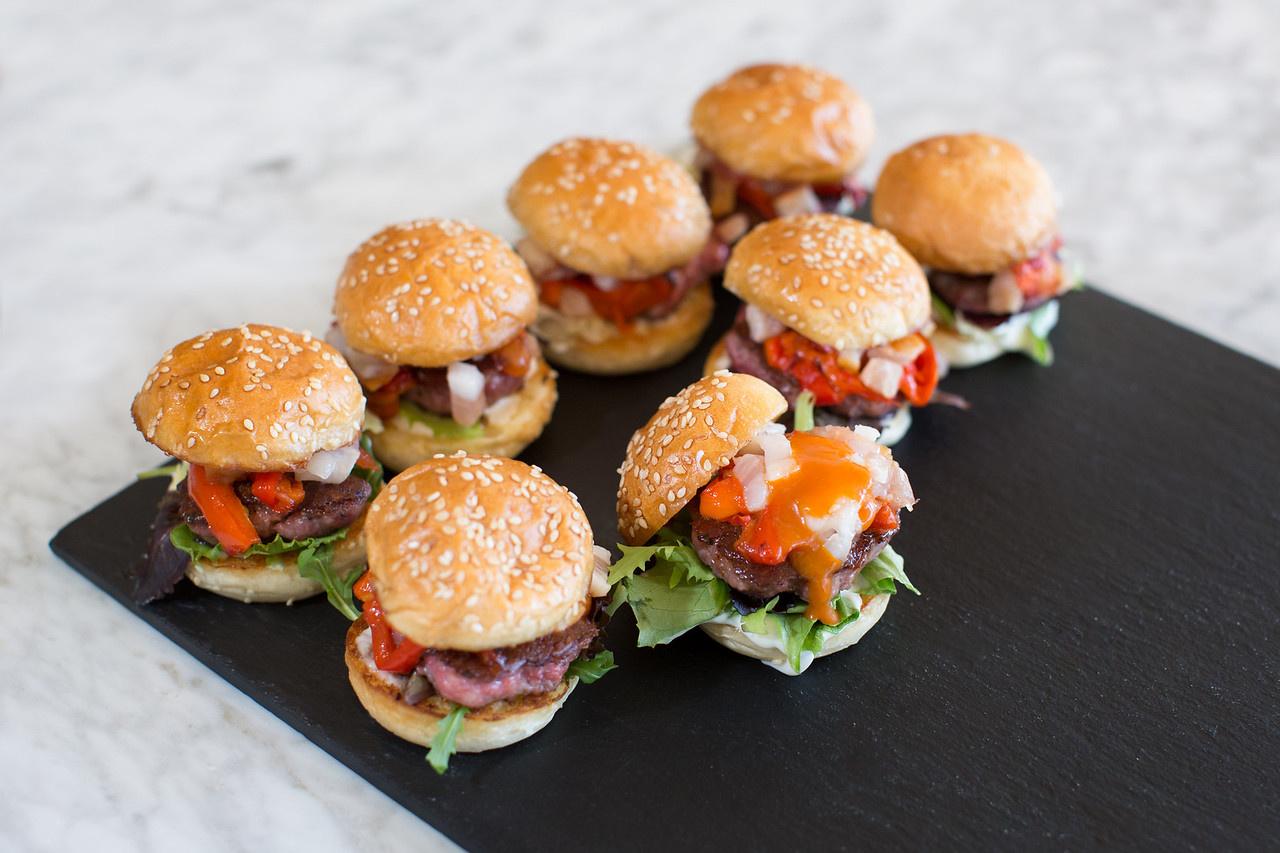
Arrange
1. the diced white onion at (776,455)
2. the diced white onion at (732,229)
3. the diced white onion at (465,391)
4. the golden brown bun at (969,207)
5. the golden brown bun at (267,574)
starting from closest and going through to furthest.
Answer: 1. the diced white onion at (776,455)
2. the golden brown bun at (267,574)
3. the diced white onion at (465,391)
4. the golden brown bun at (969,207)
5. the diced white onion at (732,229)

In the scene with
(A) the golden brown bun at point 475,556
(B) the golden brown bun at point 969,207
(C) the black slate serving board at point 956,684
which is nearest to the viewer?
(A) the golden brown bun at point 475,556

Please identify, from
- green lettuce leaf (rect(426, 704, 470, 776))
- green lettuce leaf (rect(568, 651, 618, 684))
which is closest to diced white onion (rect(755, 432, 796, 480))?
green lettuce leaf (rect(568, 651, 618, 684))

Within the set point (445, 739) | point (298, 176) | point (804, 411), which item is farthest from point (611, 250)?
point (298, 176)

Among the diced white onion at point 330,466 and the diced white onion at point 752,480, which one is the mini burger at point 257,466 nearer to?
the diced white onion at point 330,466

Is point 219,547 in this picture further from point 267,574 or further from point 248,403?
point 248,403

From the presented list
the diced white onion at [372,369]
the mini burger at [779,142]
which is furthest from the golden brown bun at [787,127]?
the diced white onion at [372,369]

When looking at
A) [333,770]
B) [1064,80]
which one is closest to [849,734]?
[333,770]

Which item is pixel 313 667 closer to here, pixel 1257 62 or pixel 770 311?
pixel 770 311
